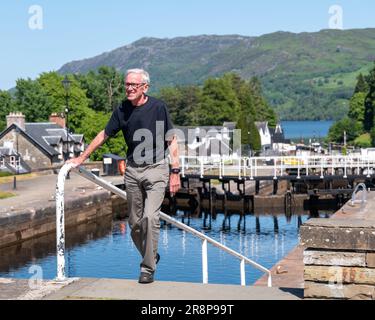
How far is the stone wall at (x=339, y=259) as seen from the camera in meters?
5.91

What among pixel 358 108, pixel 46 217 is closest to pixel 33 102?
pixel 46 217

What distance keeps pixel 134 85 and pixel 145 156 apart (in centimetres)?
69

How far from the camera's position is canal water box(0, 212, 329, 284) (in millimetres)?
25953

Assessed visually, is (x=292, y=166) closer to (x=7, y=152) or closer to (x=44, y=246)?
(x=44, y=246)

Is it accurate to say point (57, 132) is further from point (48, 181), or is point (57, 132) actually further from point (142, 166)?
point (142, 166)

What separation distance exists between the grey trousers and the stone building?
50593 mm

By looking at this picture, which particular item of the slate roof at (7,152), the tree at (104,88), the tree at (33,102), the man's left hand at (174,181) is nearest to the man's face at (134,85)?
the man's left hand at (174,181)

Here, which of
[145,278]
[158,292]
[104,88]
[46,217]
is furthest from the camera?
[104,88]

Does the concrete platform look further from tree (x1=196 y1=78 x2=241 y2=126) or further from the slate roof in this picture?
tree (x1=196 y1=78 x2=241 y2=126)

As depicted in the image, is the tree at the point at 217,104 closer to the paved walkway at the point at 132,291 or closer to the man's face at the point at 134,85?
the man's face at the point at 134,85

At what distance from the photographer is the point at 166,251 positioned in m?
31.0

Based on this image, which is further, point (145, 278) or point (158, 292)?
point (145, 278)
